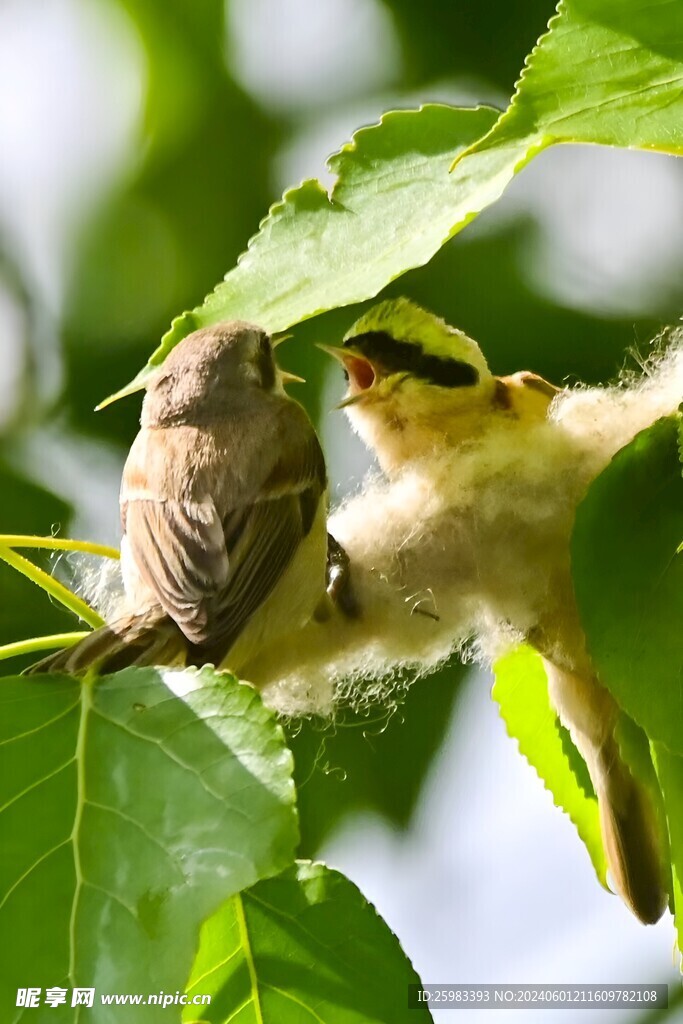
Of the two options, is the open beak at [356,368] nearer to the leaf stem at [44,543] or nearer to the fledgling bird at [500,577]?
the fledgling bird at [500,577]

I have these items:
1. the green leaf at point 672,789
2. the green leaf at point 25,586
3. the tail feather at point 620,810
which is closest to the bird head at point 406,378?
the tail feather at point 620,810

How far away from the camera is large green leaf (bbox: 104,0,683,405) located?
750 millimetres

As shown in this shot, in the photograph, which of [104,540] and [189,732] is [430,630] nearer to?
[189,732]

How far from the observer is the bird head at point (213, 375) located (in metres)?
1.47

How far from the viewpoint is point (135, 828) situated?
2.66 ft

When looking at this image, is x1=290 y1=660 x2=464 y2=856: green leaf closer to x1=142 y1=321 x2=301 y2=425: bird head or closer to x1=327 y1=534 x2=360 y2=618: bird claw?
x1=142 y1=321 x2=301 y2=425: bird head

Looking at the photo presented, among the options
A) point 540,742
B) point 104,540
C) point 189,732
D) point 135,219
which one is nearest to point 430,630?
point 540,742

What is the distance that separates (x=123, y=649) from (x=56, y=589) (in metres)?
0.11

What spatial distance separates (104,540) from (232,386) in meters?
0.45

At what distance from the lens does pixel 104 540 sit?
183 cm

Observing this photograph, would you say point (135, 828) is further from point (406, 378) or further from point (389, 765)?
point (389, 765)

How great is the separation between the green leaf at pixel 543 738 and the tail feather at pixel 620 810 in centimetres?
3

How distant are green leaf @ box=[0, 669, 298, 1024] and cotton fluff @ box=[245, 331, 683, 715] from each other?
32 cm

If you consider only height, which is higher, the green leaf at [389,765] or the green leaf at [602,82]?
the green leaf at [602,82]
